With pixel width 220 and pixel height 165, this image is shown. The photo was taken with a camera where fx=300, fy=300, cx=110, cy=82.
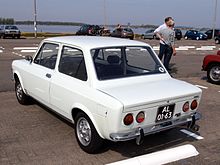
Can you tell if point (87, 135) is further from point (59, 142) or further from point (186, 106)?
point (186, 106)

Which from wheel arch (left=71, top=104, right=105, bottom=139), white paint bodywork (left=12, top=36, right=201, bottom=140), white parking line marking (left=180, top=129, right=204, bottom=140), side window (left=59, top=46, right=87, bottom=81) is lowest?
white parking line marking (left=180, top=129, right=204, bottom=140)

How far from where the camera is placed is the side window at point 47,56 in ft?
16.9

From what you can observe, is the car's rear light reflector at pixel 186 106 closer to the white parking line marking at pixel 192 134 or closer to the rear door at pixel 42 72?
the white parking line marking at pixel 192 134

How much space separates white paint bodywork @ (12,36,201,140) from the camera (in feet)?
12.3

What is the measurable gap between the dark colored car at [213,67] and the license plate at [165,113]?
5.79 meters

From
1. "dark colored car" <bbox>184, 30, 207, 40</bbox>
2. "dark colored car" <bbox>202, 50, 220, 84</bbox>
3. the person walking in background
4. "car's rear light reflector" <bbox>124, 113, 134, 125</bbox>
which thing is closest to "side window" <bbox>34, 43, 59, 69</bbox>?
"car's rear light reflector" <bbox>124, 113, 134, 125</bbox>

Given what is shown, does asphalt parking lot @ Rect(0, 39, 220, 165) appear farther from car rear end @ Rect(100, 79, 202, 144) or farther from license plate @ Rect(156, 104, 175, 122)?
license plate @ Rect(156, 104, 175, 122)

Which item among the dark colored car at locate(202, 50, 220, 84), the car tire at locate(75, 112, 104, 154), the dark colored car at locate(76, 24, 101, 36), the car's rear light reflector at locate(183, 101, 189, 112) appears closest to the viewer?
the car tire at locate(75, 112, 104, 154)

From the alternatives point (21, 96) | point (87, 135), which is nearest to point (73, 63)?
point (87, 135)

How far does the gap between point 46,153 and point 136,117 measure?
143 centimetres

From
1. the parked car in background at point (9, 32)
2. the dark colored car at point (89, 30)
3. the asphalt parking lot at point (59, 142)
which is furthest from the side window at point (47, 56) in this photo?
the parked car in background at point (9, 32)

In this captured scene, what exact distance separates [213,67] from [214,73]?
0.20 m

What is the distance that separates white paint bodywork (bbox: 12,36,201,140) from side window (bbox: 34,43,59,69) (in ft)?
0.33

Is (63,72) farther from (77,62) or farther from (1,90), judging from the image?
(1,90)
